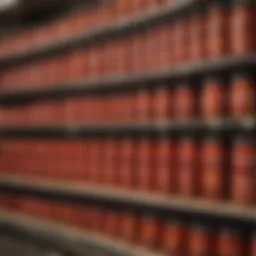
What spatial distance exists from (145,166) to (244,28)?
0.90 m

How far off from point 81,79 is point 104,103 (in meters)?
0.29

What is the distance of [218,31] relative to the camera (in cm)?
214

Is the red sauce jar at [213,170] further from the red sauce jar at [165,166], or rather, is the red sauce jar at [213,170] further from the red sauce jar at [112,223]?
the red sauce jar at [112,223]

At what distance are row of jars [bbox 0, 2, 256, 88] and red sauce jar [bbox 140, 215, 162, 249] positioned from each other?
2.48 feet

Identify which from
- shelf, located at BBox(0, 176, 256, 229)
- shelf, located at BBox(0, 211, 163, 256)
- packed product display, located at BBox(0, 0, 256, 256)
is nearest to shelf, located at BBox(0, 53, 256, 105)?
packed product display, located at BBox(0, 0, 256, 256)

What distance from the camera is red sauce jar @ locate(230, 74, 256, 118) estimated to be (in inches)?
80.1

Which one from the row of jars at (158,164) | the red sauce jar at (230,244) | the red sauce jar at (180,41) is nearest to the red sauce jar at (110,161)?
the row of jars at (158,164)

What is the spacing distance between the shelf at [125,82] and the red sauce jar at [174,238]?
684 mm

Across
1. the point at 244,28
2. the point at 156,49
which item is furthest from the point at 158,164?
the point at 244,28

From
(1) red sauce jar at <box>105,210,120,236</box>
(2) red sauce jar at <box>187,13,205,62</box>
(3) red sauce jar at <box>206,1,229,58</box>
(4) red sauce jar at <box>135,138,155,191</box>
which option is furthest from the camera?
(1) red sauce jar at <box>105,210,120,236</box>

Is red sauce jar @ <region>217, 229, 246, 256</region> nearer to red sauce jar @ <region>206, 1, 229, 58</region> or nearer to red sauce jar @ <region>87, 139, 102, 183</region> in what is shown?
red sauce jar @ <region>206, 1, 229, 58</region>

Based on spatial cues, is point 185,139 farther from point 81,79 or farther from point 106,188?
point 81,79

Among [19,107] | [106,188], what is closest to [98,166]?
[106,188]

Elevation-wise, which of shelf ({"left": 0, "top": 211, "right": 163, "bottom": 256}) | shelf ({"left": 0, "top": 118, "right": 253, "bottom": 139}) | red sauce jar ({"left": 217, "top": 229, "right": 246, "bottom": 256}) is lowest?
shelf ({"left": 0, "top": 211, "right": 163, "bottom": 256})
